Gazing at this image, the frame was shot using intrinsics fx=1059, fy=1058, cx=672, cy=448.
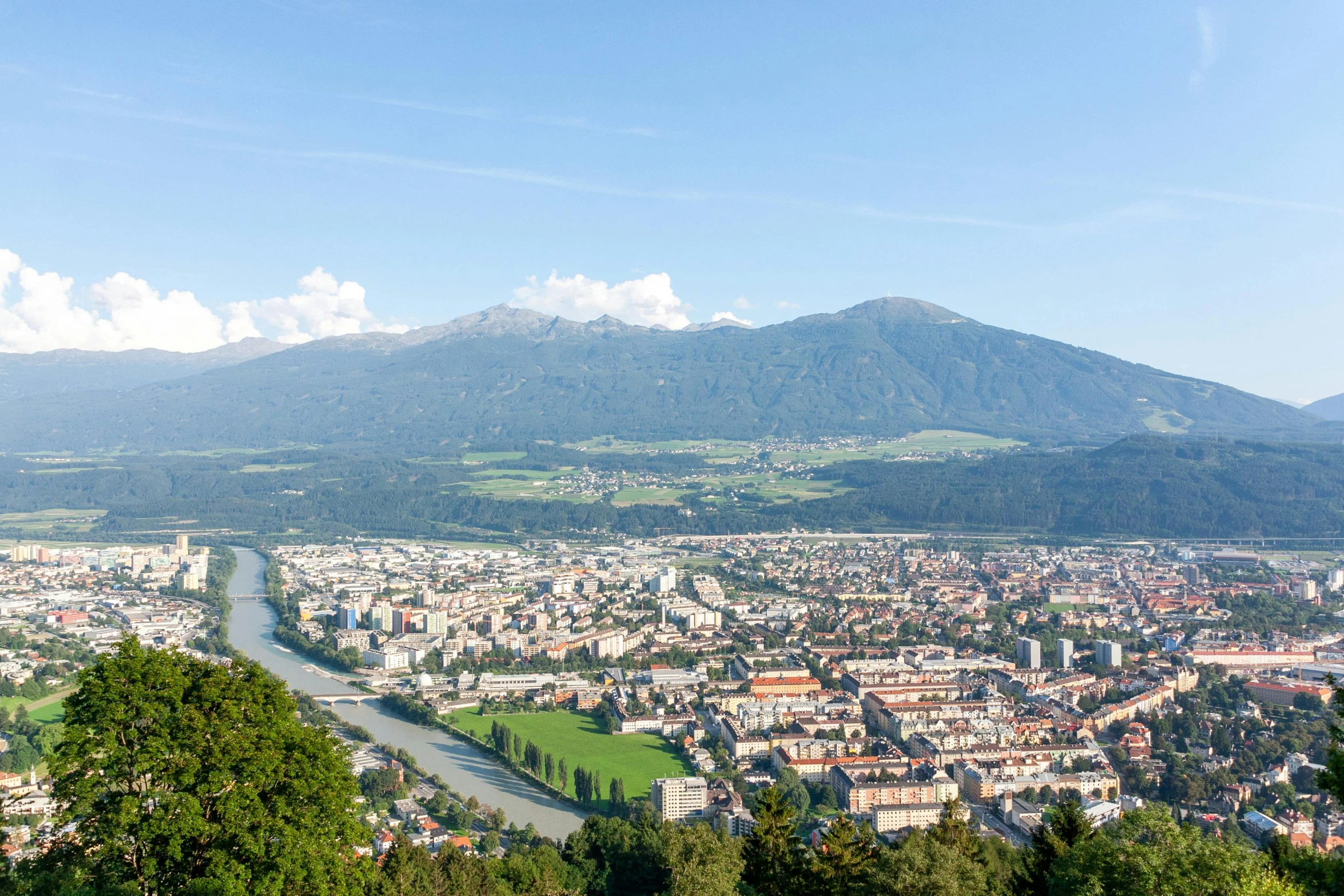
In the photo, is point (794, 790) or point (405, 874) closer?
point (405, 874)

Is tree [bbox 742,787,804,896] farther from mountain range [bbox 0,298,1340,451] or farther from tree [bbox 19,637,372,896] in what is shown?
mountain range [bbox 0,298,1340,451]

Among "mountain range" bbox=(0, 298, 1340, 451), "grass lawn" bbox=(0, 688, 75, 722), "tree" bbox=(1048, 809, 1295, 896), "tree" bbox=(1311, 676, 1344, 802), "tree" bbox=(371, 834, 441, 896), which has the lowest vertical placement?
"grass lawn" bbox=(0, 688, 75, 722)

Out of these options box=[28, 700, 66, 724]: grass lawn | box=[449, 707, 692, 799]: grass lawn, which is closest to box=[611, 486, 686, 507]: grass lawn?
box=[449, 707, 692, 799]: grass lawn

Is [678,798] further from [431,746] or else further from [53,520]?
[53,520]

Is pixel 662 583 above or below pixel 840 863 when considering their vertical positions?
below

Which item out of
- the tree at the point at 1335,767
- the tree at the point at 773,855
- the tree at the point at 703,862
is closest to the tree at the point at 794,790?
the tree at the point at 703,862

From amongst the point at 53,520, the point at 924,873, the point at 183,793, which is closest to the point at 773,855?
the point at 924,873

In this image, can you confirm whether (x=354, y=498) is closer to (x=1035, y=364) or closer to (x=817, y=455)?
(x=817, y=455)
